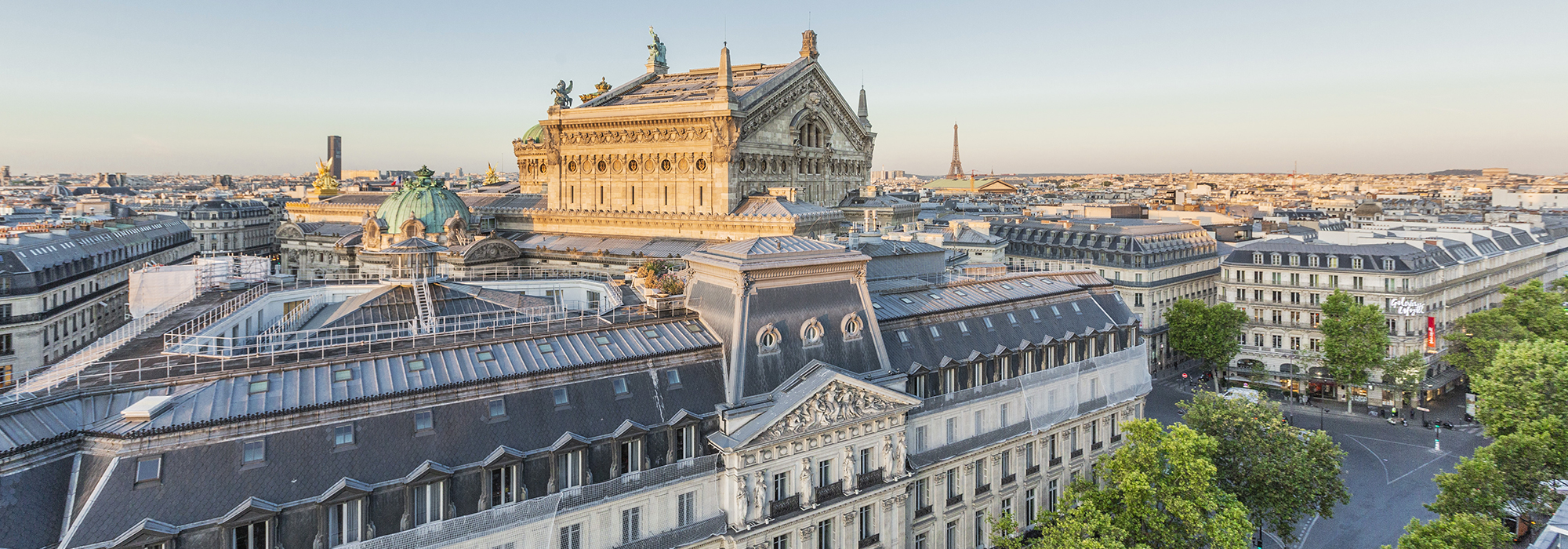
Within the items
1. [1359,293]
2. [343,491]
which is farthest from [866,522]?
[1359,293]

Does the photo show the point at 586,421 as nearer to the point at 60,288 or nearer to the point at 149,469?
the point at 149,469

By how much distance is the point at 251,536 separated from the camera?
2473 cm

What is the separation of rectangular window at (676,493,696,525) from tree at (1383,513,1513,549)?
25836 millimetres

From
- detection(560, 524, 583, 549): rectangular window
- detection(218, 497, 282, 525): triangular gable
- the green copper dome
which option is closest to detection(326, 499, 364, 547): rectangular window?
detection(218, 497, 282, 525): triangular gable

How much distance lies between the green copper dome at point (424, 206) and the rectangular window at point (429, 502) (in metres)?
43.8

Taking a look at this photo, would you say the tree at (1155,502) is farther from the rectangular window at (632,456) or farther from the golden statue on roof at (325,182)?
the golden statue on roof at (325,182)

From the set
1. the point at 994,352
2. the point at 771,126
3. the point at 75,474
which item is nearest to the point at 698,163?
the point at 771,126

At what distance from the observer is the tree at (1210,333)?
3332 inches

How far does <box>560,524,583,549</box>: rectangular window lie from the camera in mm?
30250

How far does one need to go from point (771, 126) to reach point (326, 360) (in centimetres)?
5445

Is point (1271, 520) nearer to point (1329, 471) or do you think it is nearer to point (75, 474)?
point (1329, 471)

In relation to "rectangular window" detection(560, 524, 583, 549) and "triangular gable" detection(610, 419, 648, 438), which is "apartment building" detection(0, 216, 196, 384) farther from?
"triangular gable" detection(610, 419, 648, 438)

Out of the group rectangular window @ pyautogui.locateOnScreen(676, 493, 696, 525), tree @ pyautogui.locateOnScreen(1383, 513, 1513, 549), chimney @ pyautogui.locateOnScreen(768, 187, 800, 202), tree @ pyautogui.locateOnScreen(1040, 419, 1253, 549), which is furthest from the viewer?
chimney @ pyautogui.locateOnScreen(768, 187, 800, 202)

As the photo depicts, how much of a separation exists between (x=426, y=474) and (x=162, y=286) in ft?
105
